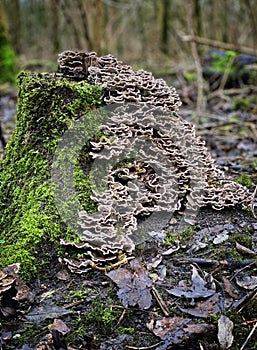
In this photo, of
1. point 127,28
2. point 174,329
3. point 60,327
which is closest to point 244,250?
point 174,329

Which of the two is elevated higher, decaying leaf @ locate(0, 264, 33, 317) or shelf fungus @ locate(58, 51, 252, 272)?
shelf fungus @ locate(58, 51, 252, 272)

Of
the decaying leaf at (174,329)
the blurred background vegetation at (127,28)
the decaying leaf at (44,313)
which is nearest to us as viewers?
the decaying leaf at (174,329)

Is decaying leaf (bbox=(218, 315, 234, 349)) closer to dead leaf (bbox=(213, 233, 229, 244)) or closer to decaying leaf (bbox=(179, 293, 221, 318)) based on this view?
decaying leaf (bbox=(179, 293, 221, 318))

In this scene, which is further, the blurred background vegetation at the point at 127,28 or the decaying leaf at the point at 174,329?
the blurred background vegetation at the point at 127,28

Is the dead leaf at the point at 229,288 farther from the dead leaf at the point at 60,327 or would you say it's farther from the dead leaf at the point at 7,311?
the dead leaf at the point at 7,311

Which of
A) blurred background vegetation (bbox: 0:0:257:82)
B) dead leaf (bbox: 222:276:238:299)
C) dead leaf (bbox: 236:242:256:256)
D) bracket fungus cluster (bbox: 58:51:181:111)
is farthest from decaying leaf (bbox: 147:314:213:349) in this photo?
blurred background vegetation (bbox: 0:0:257:82)

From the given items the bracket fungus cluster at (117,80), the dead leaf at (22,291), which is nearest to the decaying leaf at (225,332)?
the dead leaf at (22,291)

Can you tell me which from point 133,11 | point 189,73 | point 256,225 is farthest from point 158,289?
point 133,11

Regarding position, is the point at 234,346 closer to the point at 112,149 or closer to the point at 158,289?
the point at 158,289
